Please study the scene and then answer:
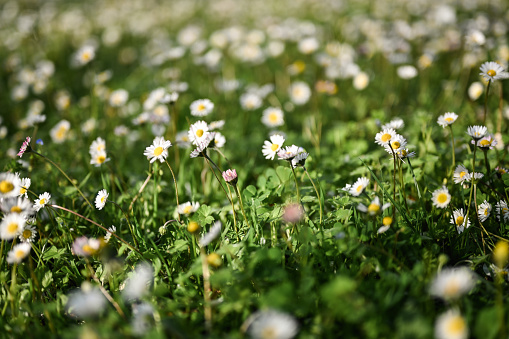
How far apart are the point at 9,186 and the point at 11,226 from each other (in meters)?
0.17

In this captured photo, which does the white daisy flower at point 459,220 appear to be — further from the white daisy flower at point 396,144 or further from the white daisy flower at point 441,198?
the white daisy flower at point 396,144

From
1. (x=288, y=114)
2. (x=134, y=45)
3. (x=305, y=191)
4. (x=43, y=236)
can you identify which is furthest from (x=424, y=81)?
(x=134, y=45)

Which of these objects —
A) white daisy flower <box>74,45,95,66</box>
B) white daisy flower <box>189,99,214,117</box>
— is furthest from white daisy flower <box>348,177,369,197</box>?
white daisy flower <box>74,45,95,66</box>

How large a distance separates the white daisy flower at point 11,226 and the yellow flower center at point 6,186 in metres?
0.12

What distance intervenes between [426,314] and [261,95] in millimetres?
1960

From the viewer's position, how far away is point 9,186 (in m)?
1.42

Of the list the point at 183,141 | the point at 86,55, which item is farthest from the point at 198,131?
the point at 86,55

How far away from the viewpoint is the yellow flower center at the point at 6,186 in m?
1.40

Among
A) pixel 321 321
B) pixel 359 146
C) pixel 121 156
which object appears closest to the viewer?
pixel 321 321

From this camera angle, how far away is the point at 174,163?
2465 mm

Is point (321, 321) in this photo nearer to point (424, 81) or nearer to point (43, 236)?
point (43, 236)

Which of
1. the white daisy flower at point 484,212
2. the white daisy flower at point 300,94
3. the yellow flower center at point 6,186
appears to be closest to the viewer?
the yellow flower center at point 6,186

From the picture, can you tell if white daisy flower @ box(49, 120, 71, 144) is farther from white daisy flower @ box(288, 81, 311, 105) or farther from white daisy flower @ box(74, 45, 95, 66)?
white daisy flower @ box(288, 81, 311, 105)

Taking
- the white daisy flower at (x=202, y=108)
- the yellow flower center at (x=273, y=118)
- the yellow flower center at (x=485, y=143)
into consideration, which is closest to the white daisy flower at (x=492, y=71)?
the yellow flower center at (x=485, y=143)
